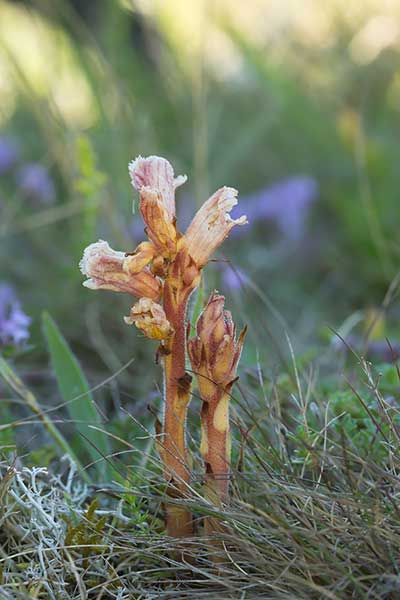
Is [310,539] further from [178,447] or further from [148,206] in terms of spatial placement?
[148,206]

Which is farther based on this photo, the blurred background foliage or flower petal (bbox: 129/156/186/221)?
the blurred background foliage

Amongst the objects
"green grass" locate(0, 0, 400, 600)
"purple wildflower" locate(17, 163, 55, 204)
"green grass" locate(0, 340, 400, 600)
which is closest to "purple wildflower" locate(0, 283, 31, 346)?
"green grass" locate(0, 0, 400, 600)

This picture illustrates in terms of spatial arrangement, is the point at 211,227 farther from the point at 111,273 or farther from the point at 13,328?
the point at 13,328

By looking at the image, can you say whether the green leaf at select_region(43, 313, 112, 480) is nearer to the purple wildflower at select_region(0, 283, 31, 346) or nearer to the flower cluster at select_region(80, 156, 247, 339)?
the purple wildflower at select_region(0, 283, 31, 346)

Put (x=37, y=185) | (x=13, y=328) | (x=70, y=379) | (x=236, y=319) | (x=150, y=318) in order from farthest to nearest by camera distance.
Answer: (x=37, y=185) → (x=236, y=319) → (x=13, y=328) → (x=70, y=379) → (x=150, y=318)

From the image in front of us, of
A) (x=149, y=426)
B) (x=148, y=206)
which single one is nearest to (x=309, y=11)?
(x=149, y=426)

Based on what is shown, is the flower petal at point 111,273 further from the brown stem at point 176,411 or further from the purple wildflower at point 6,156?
the purple wildflower at point 6,156

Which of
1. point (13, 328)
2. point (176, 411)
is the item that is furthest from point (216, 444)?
point (13, 328)
